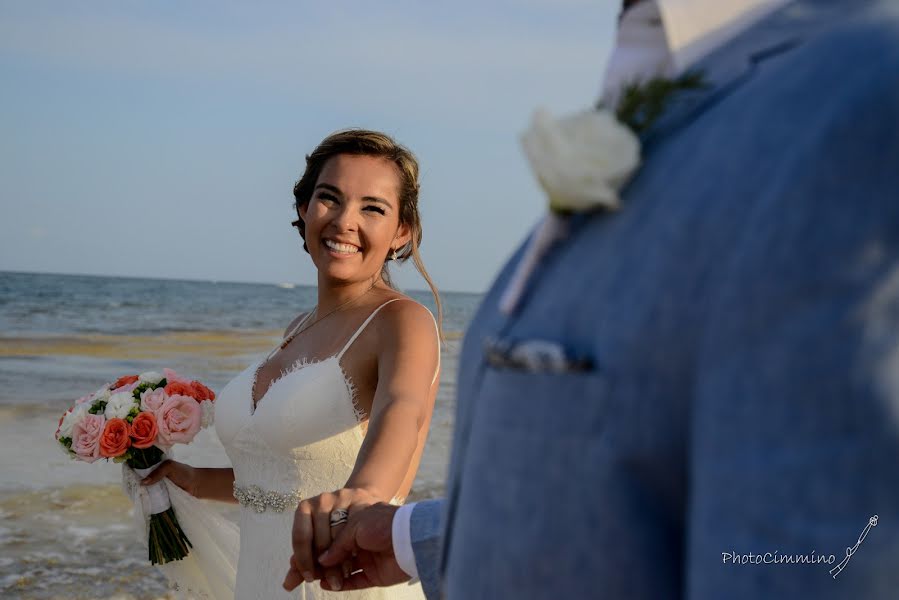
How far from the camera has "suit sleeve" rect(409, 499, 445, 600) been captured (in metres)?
Result: 1.46

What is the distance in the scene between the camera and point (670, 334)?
2.30 ft

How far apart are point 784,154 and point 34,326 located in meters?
25.4

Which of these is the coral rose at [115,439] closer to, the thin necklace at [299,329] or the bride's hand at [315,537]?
the thin necklace at [299,329]

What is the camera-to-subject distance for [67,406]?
460 inches

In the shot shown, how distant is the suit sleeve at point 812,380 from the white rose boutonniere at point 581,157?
162mm

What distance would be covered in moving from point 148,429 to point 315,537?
2.30 metres

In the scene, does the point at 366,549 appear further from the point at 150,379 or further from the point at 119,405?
the point at 150,379

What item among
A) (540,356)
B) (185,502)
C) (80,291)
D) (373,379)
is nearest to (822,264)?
(540,356)

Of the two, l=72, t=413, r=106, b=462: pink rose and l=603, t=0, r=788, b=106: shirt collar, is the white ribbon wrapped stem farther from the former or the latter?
l=603, t=0, r=788, b=106: shirt collar

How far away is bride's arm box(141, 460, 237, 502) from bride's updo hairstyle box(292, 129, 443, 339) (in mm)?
970

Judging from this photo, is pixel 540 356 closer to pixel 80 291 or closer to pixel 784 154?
pixel 784 154

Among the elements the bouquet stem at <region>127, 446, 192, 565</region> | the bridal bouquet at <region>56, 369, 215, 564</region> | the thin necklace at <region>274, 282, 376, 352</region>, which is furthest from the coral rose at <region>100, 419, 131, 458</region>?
the thin necklace at <region>274, 282, 376, 352</region>

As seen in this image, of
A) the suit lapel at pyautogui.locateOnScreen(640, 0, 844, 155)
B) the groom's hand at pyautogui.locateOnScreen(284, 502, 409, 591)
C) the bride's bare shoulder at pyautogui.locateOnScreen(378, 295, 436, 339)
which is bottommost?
the bride's bare shoulder at pyautogui.locateOnScreen(378, 295, 436, 339)

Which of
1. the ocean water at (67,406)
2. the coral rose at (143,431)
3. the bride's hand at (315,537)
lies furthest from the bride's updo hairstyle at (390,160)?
the bride's hand at (315,537)
